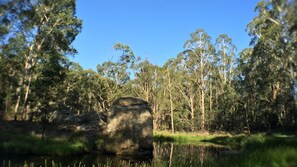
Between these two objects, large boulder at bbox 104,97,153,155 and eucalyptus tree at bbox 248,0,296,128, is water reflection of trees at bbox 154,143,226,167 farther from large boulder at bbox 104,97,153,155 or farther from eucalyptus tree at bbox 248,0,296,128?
eucalyptus tree at bbox 248,0,296,128

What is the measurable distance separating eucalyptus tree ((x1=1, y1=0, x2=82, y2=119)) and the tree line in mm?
108

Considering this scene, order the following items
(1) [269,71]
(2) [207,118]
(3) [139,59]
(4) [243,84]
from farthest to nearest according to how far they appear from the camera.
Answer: (3) [139,59] < (2) [207,118] < (4) [243,84] < (1) [269,71]

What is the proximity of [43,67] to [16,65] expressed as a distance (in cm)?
317

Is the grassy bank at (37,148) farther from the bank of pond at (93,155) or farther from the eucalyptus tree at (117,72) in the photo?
the eucalyptus tree at (117,72)

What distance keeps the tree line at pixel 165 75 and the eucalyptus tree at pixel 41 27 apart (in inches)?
4.3

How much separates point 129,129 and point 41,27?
19913mm

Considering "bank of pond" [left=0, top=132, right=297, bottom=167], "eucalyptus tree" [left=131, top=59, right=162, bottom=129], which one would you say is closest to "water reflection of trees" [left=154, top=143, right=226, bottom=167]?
"bank of pond" [left=0, top=132, right=297, bottom=167]

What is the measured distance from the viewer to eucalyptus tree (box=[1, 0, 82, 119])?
32.7 m

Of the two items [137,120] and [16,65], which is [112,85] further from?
[137,120]

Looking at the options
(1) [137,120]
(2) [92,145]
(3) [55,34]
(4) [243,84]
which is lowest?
(2) [92,145]

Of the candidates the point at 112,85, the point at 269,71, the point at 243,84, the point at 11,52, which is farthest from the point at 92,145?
the point at 112,85

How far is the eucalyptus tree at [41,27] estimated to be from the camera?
1288 inches

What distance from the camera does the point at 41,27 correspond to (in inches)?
1390

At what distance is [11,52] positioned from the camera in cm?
3241
